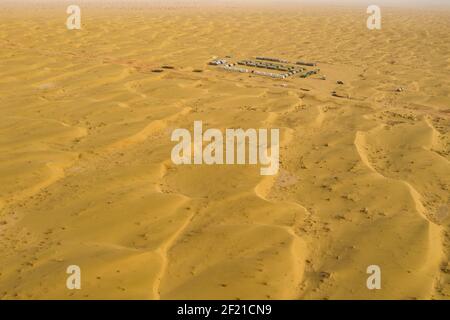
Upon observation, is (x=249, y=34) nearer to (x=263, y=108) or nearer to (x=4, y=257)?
(x=263, y=108)

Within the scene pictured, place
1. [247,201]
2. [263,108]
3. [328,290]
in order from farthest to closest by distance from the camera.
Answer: [263,108] < [247,201] < [328,290]

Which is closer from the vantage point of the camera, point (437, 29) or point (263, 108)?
point (263, 108)

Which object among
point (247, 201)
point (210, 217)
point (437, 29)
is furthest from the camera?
point (437, 29)

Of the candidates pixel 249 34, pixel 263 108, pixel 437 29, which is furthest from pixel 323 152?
pixel 437 29

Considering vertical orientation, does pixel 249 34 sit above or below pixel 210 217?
above

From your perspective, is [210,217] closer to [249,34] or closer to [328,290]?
[328,290]
